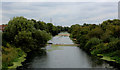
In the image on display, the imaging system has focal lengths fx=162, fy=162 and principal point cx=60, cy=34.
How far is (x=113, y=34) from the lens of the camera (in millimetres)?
46000

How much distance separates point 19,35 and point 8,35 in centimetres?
404

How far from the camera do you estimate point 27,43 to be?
42875 mm

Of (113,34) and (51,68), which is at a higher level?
(113,34)

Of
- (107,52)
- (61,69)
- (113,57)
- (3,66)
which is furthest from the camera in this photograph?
(107,52)

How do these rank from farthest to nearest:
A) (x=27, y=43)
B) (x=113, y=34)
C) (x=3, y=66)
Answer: (x=113, y=34), (x=27, y=43), (x=3, y=66)

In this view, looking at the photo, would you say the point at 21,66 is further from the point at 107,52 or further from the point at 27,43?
the point at 107,52

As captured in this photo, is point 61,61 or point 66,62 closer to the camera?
point 66,62

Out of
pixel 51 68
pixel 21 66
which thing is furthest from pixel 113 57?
pixel 21 66

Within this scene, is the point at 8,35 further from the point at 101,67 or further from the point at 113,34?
the point at 113,34

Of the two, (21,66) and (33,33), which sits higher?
(33,33)

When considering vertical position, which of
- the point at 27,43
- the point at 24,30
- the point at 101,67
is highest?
the point at 24,30

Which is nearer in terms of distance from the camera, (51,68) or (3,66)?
(3,66)

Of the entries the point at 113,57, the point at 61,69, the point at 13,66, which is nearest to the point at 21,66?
the point at 13,66

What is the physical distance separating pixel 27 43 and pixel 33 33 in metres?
4.83
